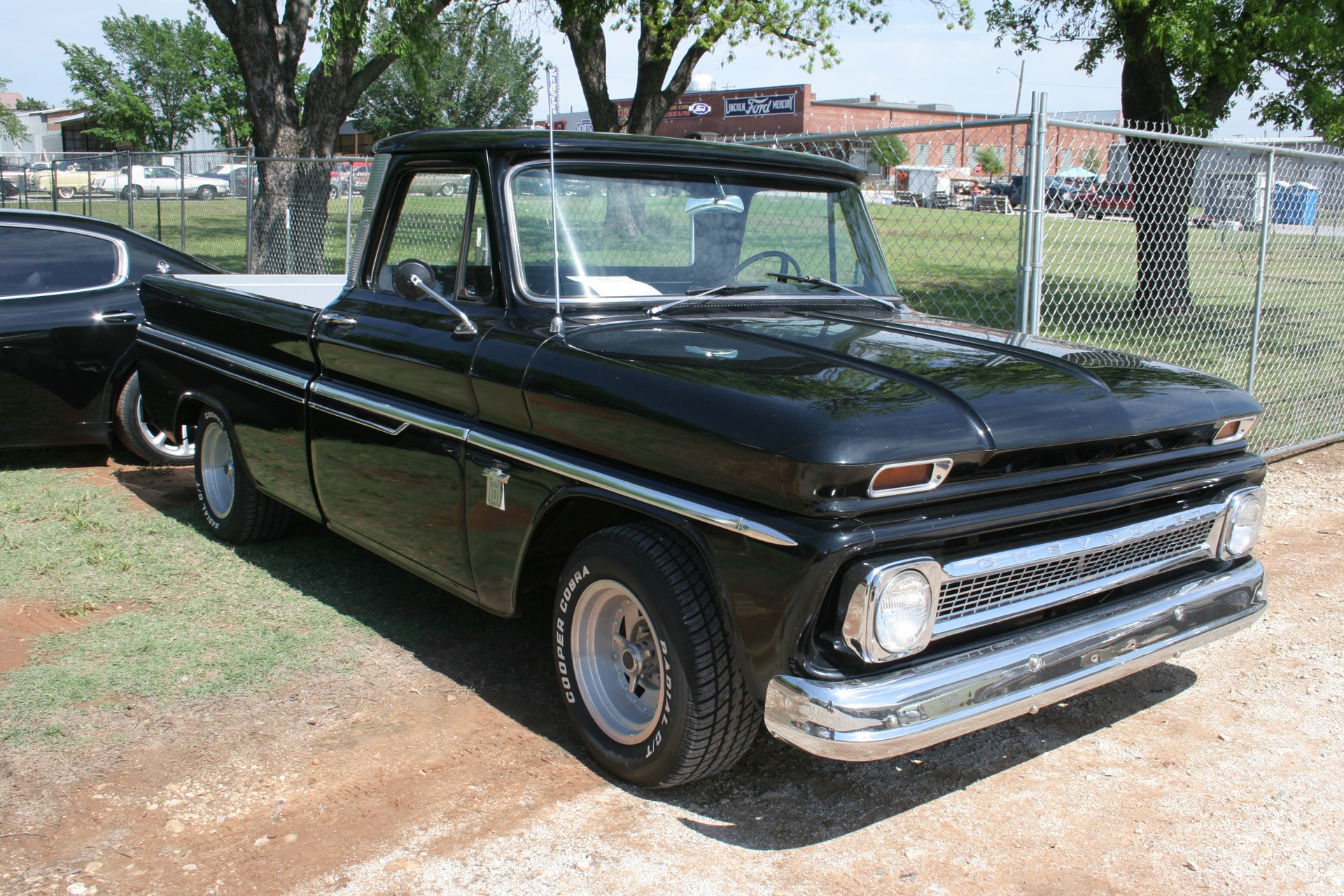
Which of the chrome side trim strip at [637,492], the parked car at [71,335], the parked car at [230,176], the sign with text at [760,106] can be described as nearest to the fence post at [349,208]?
the parked car at [71,335]

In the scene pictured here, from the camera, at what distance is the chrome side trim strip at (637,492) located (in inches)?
102

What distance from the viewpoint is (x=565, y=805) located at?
3090 mm

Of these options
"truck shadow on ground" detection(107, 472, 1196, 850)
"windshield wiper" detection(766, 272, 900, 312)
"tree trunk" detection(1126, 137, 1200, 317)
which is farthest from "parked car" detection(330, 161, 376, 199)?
"windshield wiper" detection(766, 272, 900, 312)

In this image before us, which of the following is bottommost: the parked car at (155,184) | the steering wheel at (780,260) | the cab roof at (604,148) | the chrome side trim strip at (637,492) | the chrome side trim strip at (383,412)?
the chrome side trim strip at (637,492)

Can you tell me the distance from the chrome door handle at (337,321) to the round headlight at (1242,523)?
3082mm

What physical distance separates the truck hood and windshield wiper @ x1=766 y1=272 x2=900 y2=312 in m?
0.49

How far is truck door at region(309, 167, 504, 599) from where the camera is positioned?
3.61 metres

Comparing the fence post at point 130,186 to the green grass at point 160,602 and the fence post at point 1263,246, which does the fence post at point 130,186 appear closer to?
the green grass at point 160,602

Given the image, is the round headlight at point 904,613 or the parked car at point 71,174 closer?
the round headlight at point 904,613

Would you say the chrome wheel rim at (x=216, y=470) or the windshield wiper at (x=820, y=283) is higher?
the windshield wiper at (x=820, y=283)

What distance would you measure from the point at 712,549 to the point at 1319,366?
8465mm

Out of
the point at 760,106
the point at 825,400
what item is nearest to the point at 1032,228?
the point at 825,400

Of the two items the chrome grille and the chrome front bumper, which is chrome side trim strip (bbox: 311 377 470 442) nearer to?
the chrome front bumper

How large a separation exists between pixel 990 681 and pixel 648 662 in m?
0.96
